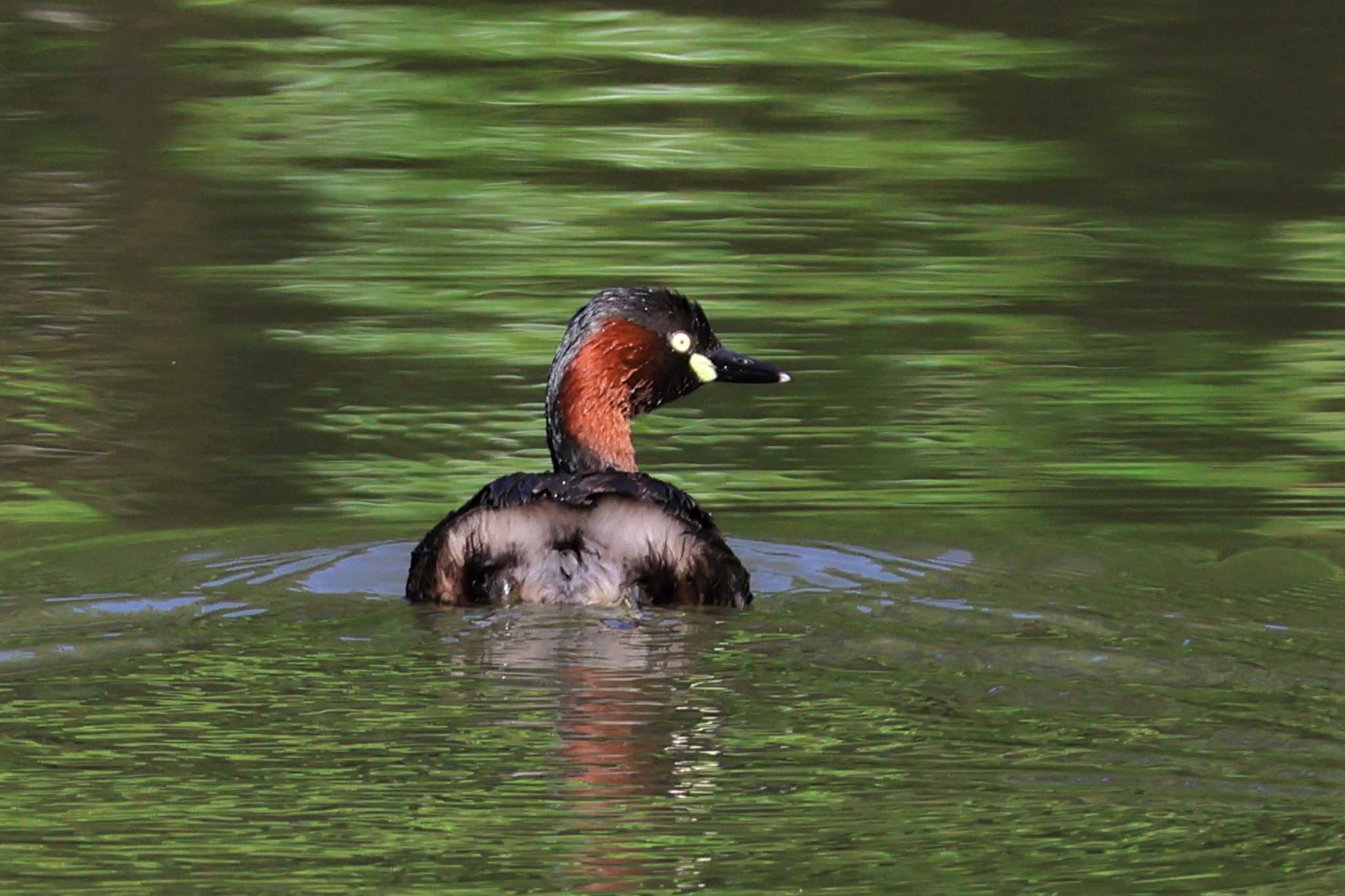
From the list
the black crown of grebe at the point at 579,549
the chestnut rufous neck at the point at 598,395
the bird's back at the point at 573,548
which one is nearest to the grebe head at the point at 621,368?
the chestnut rufous neck at the point at 598,395

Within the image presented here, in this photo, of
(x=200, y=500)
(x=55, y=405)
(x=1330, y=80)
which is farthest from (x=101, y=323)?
(x=1330, y=80)

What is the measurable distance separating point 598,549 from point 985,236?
542cm

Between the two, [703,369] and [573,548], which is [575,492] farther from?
[703,369]

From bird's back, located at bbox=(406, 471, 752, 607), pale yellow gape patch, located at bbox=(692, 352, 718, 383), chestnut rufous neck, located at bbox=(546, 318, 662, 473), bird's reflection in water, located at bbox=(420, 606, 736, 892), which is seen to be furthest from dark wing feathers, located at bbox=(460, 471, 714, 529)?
pale yellow gape patch, located at bbox=(692, 352, 718, 383)

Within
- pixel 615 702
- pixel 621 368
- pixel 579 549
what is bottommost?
pixel 615 702

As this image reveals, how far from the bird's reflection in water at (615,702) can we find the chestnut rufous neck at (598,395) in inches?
53.6

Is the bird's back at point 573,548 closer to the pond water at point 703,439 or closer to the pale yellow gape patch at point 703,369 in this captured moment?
the pond water at point 703,439

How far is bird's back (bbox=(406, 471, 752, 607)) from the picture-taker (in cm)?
711

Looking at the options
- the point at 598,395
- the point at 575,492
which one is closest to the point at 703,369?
the point at 598,395

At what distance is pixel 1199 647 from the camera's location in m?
6.98

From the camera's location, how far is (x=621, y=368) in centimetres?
870

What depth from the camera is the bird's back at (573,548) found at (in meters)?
7.11

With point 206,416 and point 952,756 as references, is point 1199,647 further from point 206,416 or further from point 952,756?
point 206,416

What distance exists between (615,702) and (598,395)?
7.89 feet
